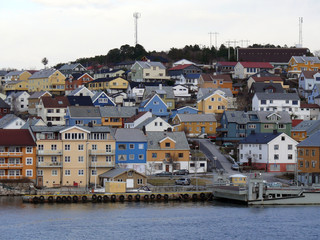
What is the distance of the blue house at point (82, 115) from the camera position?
89062 mm

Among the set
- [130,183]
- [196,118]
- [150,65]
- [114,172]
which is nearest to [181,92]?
[150,65]

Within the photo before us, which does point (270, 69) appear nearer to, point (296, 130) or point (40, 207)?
point (296, 130)

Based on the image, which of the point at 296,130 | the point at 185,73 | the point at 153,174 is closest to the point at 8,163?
the point at 153,174

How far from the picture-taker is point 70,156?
68.6 m

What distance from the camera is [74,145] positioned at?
226 feet

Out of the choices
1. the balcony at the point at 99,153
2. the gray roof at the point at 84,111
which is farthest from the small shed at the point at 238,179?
the gray roof at the point at 84,111

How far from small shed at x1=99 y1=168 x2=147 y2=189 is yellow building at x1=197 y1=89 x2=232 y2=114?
32.6 meters

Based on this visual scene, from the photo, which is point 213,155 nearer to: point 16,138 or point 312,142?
point 312,142

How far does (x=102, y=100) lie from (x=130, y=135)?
92.6 ft

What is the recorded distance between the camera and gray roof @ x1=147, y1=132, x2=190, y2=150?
249 ft

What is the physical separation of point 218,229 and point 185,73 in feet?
243

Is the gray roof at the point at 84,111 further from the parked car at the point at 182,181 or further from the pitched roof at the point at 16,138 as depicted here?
the parked car at the point at 182,181

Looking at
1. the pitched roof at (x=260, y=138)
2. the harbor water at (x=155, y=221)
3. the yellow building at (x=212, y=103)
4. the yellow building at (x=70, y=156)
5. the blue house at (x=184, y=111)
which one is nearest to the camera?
the harbor water at (x=155, y=221)

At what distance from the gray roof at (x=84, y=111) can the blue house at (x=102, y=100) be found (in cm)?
976
